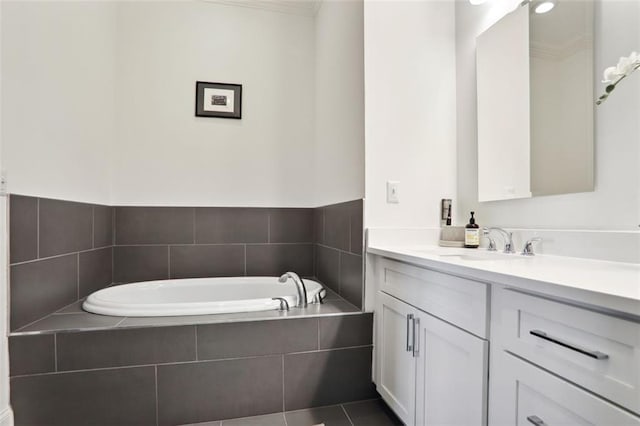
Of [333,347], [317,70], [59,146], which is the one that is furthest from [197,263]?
[317,70]

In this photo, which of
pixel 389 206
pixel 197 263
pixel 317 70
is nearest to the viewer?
pixel 389 206

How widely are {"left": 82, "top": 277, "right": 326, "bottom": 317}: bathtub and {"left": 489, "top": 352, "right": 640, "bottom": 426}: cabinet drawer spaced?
1.12 metres

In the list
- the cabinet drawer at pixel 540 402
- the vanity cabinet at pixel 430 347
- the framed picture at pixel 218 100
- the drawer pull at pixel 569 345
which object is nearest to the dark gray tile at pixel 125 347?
the vanity cabinet at pixel 430 347

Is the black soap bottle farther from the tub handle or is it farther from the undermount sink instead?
the tub handle

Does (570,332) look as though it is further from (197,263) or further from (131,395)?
(197,263)

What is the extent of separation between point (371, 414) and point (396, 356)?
376 mm

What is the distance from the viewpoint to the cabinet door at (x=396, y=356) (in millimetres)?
1399

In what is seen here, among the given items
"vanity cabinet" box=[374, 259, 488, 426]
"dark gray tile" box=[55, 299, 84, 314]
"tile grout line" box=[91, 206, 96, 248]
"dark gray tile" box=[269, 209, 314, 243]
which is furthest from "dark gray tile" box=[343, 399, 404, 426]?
"tile grout line" box=[91, 206, 96, 248]

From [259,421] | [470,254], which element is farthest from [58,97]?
[470,254]

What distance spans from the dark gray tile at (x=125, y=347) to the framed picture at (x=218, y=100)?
167 cm

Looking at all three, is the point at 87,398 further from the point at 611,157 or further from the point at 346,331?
the point at 611,157

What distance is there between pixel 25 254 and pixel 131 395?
2.60 feet

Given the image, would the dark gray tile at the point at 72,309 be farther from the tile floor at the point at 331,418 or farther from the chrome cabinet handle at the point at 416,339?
the chrome cabinet handle at the point at 416,339

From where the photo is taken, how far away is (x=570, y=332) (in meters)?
0.73
